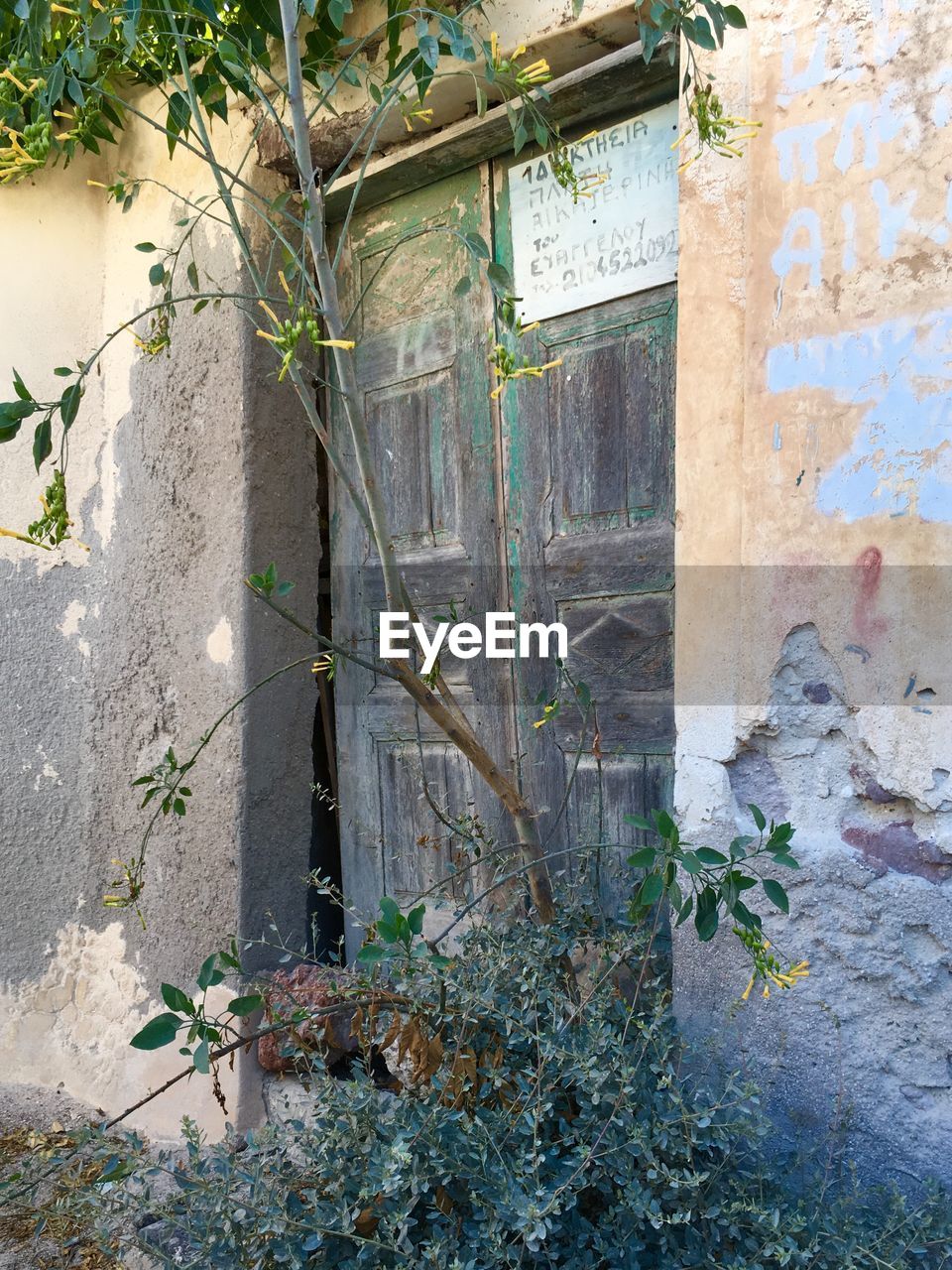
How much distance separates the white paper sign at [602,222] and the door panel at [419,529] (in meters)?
0.15

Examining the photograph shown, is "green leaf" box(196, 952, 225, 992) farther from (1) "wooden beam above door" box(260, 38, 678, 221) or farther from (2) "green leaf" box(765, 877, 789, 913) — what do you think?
(1) "wooden beam above door" box(260, 38, 678, 221)

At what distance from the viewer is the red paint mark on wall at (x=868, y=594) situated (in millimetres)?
1781

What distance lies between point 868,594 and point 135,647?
80.2 inches

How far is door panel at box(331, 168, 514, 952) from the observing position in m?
2.70

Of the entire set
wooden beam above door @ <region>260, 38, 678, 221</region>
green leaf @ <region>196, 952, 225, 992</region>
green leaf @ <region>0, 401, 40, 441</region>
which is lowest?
green leaf @ <region>196, 952, 225, 992</region>

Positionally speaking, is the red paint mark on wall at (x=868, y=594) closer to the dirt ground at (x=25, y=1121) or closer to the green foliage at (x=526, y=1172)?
the green foliage at (x=526, y=1172)

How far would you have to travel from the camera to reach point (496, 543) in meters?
2.68

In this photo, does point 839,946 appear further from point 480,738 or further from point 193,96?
point 193,96

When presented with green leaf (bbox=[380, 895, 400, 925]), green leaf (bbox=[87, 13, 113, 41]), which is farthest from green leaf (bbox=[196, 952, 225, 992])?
green leaf (bbox=[87, 13, 113, 41])

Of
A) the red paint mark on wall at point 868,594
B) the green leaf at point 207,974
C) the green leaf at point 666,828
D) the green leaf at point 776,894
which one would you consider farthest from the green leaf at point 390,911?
the red paint mark on wall at point 868,594

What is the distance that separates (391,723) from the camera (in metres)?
2.89

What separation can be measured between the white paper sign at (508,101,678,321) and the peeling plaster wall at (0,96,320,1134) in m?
0.78

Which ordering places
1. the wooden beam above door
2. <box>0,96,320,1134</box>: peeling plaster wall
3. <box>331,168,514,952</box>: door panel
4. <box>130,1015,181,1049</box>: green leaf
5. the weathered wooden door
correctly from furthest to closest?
<box>0,96,320,1134</box>: peeling plaster wall → <box>331,168,514,952</box>: door panel → the weathered wooden door → the wooden beam above door → <box>130,1015,181,1049</box>: green leaf

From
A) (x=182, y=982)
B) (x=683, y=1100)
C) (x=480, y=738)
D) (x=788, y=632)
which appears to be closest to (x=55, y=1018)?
(x=182, y=982)
